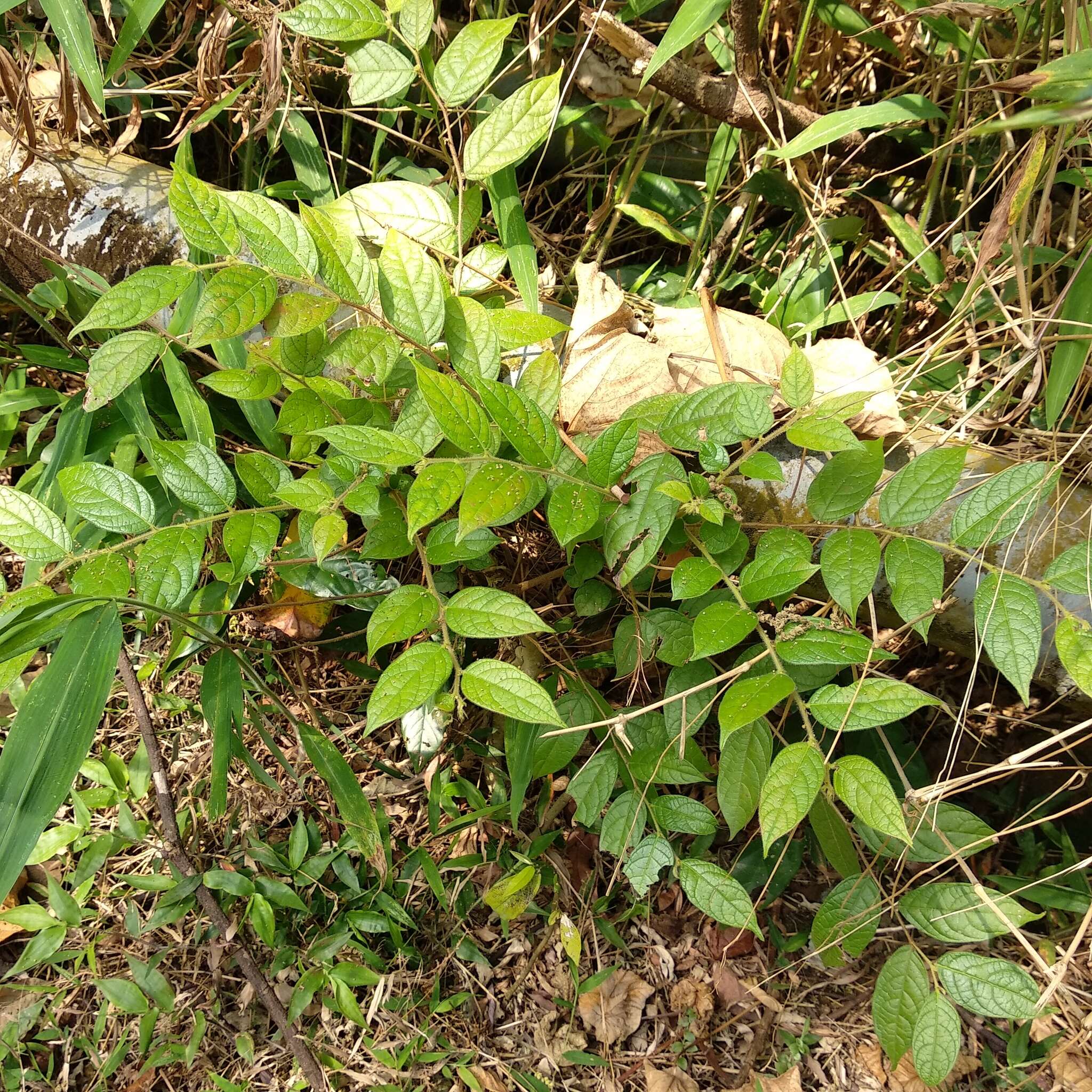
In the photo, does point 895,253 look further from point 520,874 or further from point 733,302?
point 520,874

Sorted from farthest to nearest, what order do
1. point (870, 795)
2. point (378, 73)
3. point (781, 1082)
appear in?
point (781, 1082), point (378, 73), point (870, 795)

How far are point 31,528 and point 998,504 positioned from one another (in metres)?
1.08

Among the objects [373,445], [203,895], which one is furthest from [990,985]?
[203,895]

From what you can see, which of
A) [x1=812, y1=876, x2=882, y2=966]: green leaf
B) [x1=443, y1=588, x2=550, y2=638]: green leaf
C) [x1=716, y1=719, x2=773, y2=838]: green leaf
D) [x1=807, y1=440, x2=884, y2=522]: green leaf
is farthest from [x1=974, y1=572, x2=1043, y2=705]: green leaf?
[x1=443, y1=588, x2=550, y2=638]: green leaf

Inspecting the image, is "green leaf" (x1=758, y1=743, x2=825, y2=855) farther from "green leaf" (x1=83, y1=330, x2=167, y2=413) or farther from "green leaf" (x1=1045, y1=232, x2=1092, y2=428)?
"green leaf" (x1=83, y1=330, x2=167, y2=413)

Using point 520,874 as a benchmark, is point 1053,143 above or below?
above

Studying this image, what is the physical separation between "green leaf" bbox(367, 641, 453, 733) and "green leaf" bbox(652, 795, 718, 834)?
1.35 feet

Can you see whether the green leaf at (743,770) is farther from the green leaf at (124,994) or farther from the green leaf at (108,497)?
the green leaf at (124,994)

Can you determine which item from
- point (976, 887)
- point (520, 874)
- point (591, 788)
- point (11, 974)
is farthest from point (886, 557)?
point (11, 974)

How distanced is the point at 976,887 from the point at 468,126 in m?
1.30

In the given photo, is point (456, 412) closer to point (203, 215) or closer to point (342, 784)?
point (203, 215)

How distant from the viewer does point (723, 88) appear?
4.01 feet

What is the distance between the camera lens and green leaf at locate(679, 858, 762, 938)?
0.95 m

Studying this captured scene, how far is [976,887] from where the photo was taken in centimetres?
88
